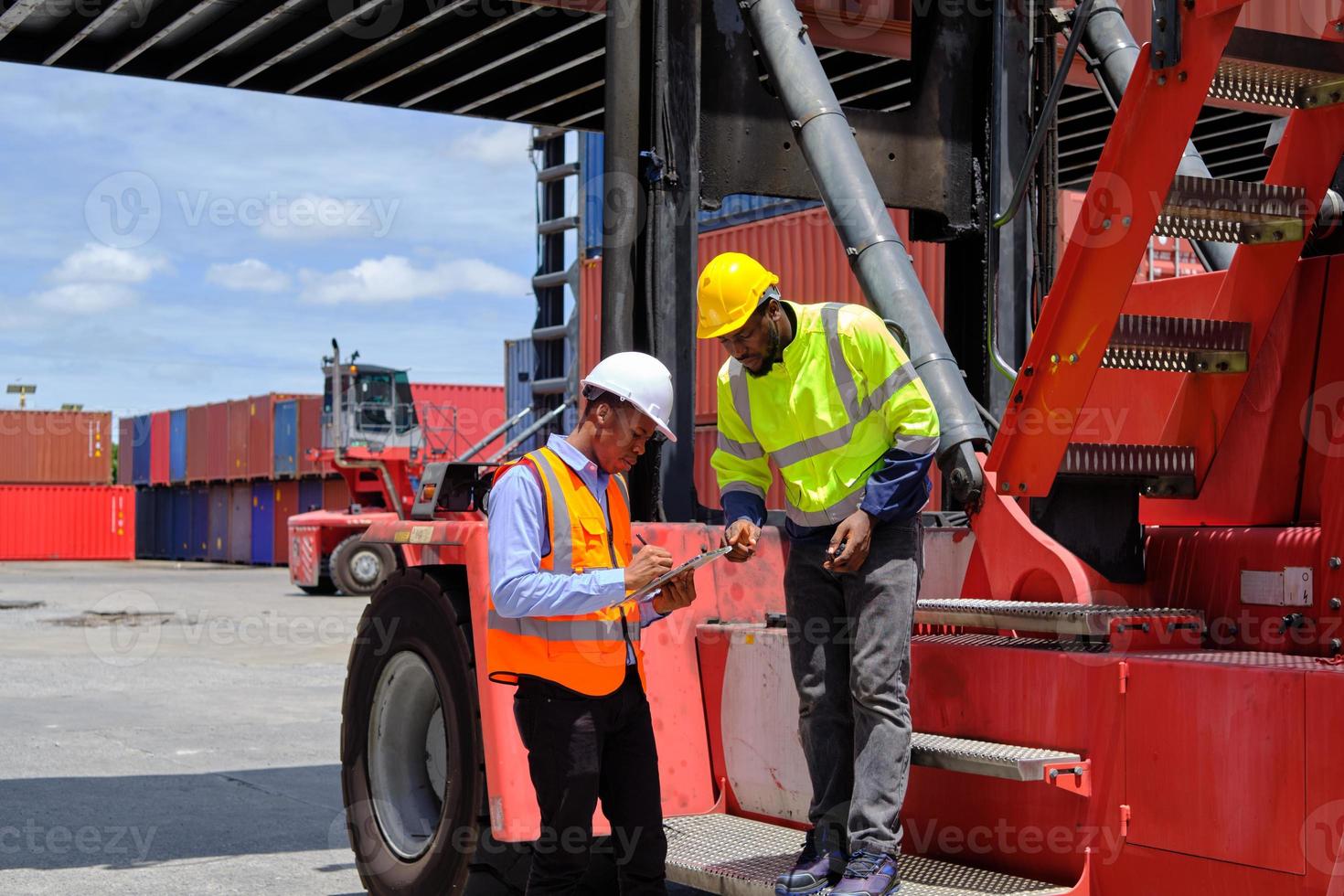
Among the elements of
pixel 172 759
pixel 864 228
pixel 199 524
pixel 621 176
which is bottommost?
pixel 172 759

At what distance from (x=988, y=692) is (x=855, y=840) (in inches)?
19.6

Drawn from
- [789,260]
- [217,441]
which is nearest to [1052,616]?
[789,260]

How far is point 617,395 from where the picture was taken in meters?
3.73

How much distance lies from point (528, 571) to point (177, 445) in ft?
161

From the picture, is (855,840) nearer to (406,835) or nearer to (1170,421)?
(1170,421)

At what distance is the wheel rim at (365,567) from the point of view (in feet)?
84.3

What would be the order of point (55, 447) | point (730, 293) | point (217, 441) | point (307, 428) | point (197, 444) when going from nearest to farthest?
point (730, 293)
point (307, 428)
point (217, 441)
point (197, 444)
point (55, 447)

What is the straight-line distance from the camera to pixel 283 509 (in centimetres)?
4153

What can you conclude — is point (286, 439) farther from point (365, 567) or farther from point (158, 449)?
point (365, 567)

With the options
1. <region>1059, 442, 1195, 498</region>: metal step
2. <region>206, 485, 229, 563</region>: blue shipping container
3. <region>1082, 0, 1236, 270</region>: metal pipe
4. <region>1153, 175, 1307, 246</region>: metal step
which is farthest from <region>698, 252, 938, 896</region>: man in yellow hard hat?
<region>206, 485, 229, 563</region>: blue shipping container

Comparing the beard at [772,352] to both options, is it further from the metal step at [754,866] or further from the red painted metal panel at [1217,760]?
the metal step at [754,866]

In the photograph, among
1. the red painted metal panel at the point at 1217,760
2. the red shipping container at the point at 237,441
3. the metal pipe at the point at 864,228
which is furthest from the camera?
the red shipping container at the point at 237,441

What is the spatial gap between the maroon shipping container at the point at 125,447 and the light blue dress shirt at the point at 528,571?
53169 mm

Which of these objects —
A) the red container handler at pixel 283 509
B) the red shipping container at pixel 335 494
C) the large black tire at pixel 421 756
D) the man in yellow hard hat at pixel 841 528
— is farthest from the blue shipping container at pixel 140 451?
the man in yellow hard hat at pixel 841 528
